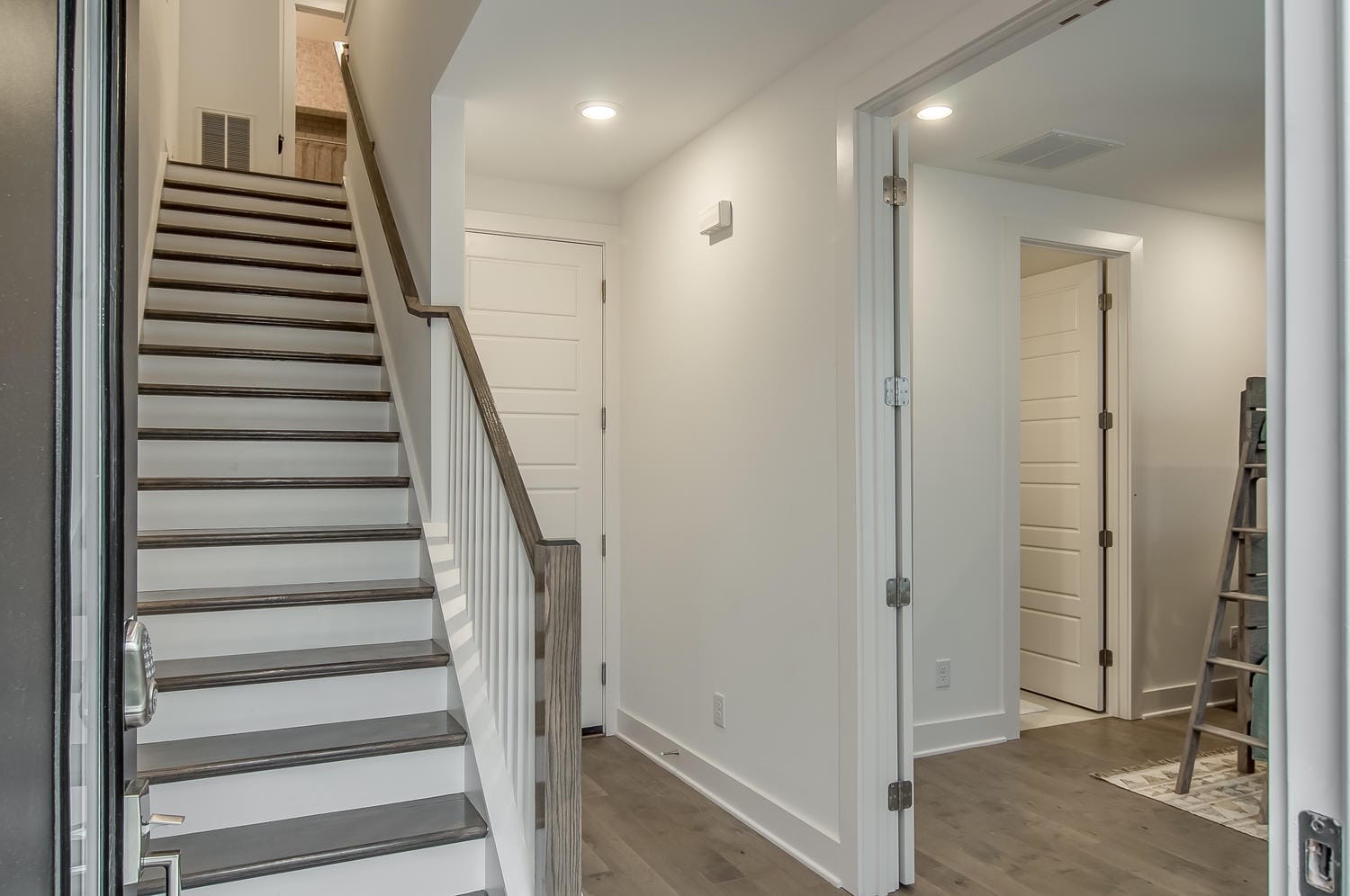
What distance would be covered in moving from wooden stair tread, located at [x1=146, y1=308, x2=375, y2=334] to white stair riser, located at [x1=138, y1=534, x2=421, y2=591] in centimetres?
110

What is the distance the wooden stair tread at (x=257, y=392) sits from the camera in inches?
132

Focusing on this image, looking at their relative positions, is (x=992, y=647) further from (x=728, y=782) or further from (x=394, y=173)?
(x=394, y=173)

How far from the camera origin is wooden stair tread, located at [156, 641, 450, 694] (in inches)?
96.0

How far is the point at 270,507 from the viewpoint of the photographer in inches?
126

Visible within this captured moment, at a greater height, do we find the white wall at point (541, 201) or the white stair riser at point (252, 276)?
the white wall at point (541, 201)

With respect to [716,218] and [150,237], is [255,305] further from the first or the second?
[716,218]

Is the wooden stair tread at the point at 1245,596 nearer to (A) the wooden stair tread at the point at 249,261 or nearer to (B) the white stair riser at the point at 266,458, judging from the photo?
(B) the white stair riser at the point at 266,458

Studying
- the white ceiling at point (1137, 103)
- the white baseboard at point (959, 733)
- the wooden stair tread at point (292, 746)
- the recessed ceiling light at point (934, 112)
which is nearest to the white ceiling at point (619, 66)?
the recessed ceiling light at point (934, 112)

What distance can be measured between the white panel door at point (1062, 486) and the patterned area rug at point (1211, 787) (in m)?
0.85

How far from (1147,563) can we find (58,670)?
16.3ft

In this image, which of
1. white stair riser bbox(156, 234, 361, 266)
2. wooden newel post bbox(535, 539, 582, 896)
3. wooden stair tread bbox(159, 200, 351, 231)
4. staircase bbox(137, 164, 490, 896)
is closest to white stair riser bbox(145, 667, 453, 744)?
staircase bbox(137, 164, 490, 896)

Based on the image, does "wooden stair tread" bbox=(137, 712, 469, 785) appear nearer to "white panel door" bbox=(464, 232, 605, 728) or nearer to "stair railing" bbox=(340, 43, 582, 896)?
"stair railing" bbox=(340, 43, 582, 896)

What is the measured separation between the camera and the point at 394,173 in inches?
152

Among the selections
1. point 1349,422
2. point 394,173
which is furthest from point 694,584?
point 1349,422
